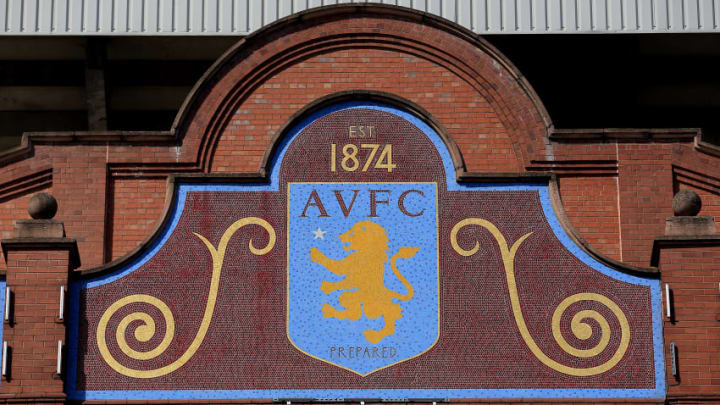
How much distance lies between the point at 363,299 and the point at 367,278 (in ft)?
0.92

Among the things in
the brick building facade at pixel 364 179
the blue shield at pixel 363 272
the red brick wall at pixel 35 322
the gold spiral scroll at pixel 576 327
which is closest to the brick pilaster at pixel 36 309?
the red brick wall at pixel 35 322

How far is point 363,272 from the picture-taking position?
19.4 m

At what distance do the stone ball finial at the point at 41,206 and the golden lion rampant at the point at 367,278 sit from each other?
326 cm

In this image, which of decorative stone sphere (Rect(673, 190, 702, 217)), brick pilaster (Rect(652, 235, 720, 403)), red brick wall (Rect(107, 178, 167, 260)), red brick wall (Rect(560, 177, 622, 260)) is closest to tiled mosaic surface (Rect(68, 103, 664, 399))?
brick pilaster (Rect(652, 235, 720, 403))

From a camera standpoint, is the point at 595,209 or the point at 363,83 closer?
the point at 595,209

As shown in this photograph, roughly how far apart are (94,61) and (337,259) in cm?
701

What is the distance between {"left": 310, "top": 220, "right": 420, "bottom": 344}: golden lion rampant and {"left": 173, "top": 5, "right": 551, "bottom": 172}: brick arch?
1.98m

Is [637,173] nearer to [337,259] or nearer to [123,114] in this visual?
[337,259]

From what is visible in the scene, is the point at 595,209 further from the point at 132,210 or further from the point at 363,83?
the point at 132,210

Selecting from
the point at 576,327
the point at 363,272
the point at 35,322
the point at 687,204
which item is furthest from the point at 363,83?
the point at 35,322

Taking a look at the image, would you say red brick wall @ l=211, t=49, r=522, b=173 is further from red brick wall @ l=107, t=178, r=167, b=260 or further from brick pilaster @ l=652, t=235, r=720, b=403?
brick pilaster @ l=652, t=235, r=720, b=403

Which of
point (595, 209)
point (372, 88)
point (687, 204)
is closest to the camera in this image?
point (687, 204)

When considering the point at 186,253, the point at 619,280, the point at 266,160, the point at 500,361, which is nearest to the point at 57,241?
the point at 186,253

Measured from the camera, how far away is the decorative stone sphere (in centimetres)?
1933
